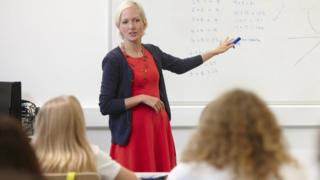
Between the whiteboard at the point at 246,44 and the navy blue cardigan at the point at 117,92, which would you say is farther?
the whiteboard at the point at 246,44

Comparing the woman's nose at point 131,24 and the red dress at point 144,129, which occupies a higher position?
the woman's nose at point 131,24

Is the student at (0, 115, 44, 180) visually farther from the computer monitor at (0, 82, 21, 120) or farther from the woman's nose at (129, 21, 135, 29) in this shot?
the computer monitor at (0, 82, 21, 120)

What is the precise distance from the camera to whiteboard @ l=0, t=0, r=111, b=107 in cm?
375

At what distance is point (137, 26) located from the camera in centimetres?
272

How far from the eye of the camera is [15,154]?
970mm

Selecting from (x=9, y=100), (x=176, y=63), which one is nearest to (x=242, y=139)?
(x=176, y=63)

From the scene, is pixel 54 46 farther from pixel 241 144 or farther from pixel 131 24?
pixel 241 144

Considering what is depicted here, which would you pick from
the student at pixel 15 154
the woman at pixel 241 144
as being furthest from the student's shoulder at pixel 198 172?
the student at pixel 15 154

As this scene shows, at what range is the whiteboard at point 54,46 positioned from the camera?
12.3ft

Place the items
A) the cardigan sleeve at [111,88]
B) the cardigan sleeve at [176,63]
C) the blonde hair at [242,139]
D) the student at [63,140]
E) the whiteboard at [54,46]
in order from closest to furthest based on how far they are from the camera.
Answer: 1. the blonde hair at [242,139]
2. the student at [63,140]
3. the cardigan sleeve at [111,88]
4. the cardigan sleeve at [176,63]
5. the whiteboard at [54,46]

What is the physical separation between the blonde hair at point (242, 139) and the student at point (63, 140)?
19.2 inches

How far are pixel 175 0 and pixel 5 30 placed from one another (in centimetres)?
129

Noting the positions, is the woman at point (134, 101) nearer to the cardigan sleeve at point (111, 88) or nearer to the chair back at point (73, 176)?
the cardigan sleeve at point (111, 88)

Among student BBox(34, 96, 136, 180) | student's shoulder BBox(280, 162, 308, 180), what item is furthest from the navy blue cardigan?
student's shoulder BBox(280, 162, 308, 180)
